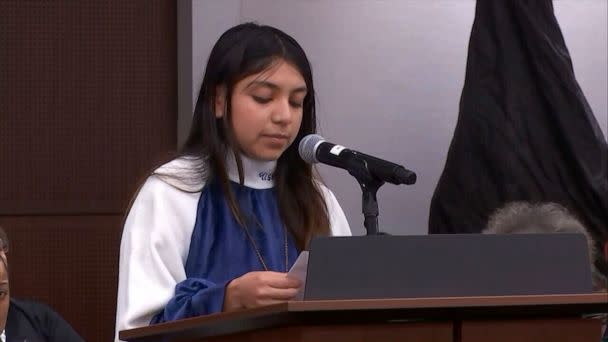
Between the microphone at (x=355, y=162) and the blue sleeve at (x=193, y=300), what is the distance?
29 centimetres

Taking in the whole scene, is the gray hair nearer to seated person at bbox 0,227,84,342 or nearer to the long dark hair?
the long dark hair

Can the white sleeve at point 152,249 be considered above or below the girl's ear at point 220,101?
below

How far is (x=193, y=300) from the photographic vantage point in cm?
261

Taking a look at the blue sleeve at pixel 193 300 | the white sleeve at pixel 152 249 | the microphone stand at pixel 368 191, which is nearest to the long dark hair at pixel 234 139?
the white sleeve at pixel 152 249

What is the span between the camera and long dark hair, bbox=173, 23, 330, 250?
9.86ft

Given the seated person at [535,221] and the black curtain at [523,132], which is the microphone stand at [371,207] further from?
the black curtain at [523,132]

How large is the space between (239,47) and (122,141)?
66.5 inches

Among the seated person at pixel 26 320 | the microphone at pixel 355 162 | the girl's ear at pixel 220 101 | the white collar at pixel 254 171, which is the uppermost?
the girl's ear at pixel 220 101

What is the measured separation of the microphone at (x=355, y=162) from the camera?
2.31 meters

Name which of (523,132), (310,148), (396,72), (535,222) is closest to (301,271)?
(310,148)

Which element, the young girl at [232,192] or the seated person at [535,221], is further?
the seated person at [535,221]

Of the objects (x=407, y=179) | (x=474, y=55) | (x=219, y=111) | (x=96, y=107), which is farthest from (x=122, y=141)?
(x=407, y=179)

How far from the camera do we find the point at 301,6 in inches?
189

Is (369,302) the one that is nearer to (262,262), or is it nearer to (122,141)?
(262,262)
